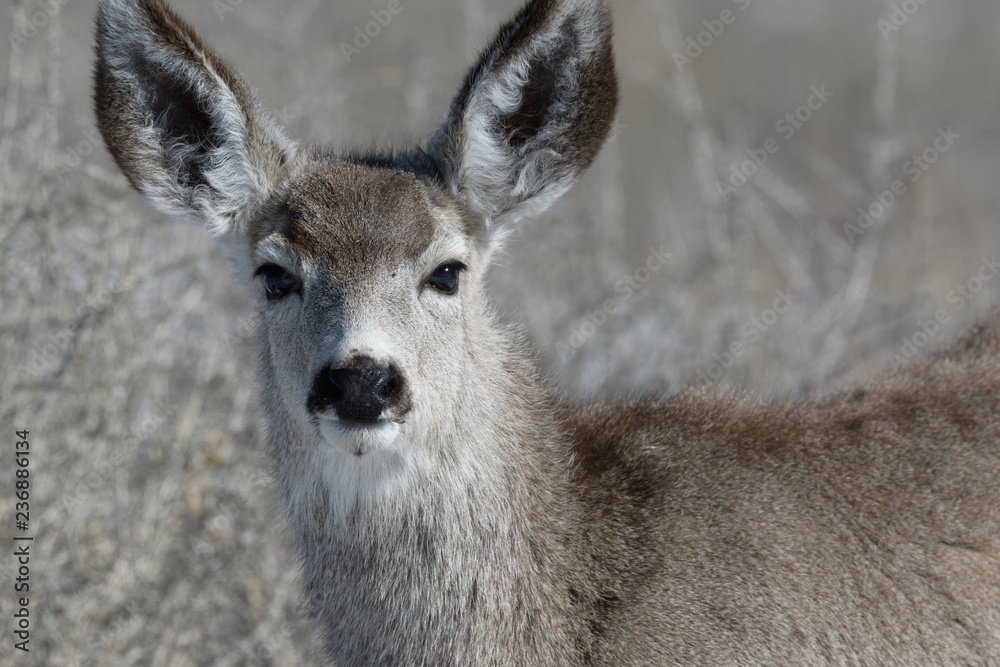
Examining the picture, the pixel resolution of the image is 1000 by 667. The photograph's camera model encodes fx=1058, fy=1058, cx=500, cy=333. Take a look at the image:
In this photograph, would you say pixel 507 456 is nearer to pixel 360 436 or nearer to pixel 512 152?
pixel 360 436

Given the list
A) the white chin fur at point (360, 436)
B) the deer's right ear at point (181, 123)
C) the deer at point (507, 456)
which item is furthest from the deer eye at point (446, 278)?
the deer's right ear at point (181, 123)

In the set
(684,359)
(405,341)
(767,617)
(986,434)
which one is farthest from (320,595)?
(684,359)

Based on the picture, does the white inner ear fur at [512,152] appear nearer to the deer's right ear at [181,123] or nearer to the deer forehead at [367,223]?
the deer forehead at [367,223]

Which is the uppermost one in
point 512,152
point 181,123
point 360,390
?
point 181,123

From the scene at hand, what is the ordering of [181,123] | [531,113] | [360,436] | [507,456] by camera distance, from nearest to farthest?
[360,436], [507,456], [531,113], [181,123]

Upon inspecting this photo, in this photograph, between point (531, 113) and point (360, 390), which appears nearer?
point (360, 390)

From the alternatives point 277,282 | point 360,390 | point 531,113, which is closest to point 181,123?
point 277,282

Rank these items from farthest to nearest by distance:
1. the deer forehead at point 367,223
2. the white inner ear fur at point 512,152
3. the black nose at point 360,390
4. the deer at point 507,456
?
1. the white inner ear fur at point 512,152
2. the deer forehead at point 367,223
3. the deer at point 507,456
4. the black nose at point 360,390

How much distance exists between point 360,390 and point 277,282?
82cm

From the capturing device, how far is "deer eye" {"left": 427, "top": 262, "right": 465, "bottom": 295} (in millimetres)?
4102

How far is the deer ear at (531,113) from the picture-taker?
3.96 m

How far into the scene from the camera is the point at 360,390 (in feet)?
11.6

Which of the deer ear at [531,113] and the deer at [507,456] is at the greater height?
the deer ear at [531,113]

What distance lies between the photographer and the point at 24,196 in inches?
239
